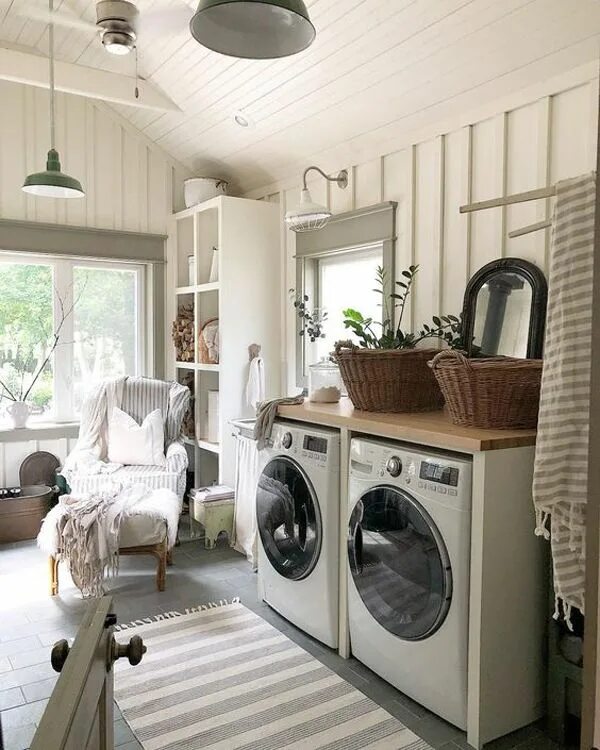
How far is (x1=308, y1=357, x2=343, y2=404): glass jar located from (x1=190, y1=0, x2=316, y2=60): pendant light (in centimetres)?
164

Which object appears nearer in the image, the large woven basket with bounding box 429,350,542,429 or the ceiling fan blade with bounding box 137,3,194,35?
the large woven basket with bounding box 429,350,542,429

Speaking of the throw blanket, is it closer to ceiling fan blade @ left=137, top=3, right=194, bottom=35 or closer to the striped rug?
the striped rug

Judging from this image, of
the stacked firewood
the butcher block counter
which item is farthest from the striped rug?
the stacked firewood

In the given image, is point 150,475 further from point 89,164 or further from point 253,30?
point 253,30

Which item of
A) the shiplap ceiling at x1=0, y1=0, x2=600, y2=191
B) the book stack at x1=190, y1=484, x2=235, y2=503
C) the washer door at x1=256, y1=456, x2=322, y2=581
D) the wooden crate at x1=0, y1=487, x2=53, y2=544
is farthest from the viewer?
the wooden crate at x1=0, y1=487, x2=53, y2=544

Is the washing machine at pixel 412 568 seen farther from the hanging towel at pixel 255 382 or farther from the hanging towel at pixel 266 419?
the hanging towel at pixel 255 382

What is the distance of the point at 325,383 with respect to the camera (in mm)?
3172

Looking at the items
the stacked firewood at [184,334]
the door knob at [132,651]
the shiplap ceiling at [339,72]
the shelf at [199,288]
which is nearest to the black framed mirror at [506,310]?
the shiplap ceiling at [339,72]

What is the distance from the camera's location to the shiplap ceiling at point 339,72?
8.05 feet

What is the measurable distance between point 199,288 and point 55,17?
176 cm

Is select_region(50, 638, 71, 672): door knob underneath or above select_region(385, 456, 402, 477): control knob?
underneath

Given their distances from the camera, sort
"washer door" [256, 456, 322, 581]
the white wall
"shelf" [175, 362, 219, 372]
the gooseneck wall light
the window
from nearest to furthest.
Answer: "washer door" [256, 456, 322, 581]
the gooseneck wall light
the white wall
"shelf" [175, 362, 219, 372]
the window

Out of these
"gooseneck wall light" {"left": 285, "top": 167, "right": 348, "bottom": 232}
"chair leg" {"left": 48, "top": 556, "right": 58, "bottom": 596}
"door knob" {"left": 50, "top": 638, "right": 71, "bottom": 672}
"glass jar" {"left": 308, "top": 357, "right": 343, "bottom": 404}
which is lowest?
"chair leg" {"left": 48, "top": 556, "right": 58, "bottom": 596}

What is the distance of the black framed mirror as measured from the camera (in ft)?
8.57
